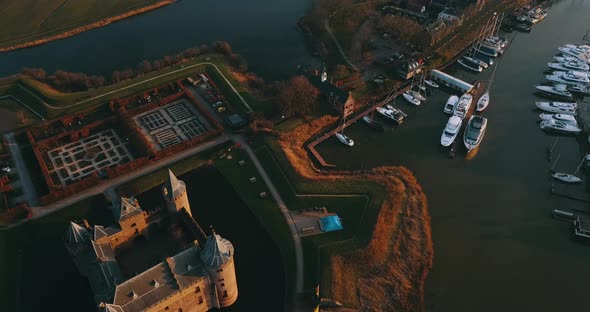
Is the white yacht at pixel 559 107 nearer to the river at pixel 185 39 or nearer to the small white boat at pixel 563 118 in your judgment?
the small white boat at pixel 563 118

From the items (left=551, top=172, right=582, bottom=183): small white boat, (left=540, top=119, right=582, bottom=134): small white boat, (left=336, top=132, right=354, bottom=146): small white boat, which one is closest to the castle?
(left=336, top=132, right=354, bottom=146): small white boat

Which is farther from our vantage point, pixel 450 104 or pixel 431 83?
pixel 431 83

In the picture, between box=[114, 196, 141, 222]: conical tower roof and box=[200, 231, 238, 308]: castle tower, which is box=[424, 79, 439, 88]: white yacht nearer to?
box=[200, 231, 238, 308]: castle tower

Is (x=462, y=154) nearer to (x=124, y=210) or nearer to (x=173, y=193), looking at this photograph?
(x=173, y=193)

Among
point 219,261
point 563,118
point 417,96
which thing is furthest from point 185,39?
point 563,118

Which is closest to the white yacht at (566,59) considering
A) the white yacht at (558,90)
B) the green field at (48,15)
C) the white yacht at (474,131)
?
the white yacht at (558,90)

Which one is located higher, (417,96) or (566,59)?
(417,96)
